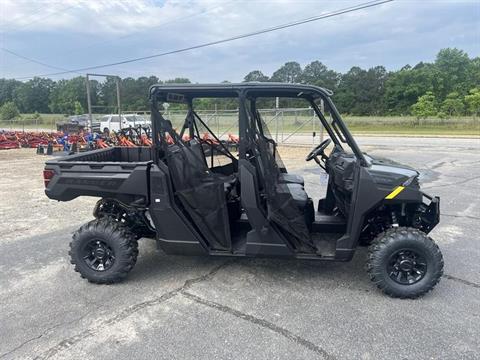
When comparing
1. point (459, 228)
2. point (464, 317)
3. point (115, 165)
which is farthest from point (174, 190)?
point (459, 228)

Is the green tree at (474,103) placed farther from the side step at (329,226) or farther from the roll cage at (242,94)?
the roll cage at (242,94)

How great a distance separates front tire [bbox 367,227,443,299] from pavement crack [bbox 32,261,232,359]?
1629 mm

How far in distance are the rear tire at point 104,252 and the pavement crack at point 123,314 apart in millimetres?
503

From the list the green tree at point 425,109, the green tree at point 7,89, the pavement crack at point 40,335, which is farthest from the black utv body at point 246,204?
the green tree at point 7,89

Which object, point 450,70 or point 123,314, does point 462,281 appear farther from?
point 450,70

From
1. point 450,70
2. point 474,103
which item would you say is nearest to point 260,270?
point 474,103

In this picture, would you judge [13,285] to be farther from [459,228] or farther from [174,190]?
[459,228]

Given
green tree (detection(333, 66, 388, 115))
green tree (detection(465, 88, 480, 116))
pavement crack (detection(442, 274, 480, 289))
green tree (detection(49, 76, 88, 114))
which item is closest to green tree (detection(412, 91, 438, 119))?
green tree (detection(465, 88, 480, 116))

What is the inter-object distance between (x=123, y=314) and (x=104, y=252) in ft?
2.64

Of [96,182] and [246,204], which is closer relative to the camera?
[246,204]

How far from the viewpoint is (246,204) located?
11.2 feet

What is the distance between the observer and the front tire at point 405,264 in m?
3.29

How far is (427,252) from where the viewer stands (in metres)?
3.29

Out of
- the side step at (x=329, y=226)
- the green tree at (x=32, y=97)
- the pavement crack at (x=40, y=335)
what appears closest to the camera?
the pavement crack at (x=40, y=335)
